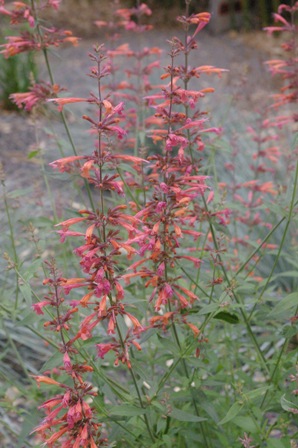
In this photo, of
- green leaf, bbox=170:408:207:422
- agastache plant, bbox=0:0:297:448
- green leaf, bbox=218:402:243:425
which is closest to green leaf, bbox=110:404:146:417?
agastache plant, bbox=0:0:297:448

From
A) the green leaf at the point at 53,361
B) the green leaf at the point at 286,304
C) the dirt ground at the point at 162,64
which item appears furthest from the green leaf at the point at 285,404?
the dirt ground at the point at 162,64

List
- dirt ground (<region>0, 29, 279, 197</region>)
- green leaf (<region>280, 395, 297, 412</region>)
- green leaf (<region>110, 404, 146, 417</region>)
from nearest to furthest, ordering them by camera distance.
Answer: green leaf (<region>280, 395, 297, 412</region>) → green leaf (<region>110, 404, 146, 417</region>) → dirt ground (<region>0, 29, 279, 197</region>)

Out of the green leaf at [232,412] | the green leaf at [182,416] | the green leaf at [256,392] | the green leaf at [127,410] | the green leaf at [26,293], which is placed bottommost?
the green leaf at [182,416]

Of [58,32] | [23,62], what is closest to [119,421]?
[58,32]

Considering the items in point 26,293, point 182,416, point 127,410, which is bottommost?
point 182,416

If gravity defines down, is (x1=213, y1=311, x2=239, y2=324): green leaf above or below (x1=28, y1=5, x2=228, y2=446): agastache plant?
below

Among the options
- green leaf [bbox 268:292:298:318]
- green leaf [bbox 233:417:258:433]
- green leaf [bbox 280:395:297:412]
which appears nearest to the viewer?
green leaf [bbox 280:395:297:412]

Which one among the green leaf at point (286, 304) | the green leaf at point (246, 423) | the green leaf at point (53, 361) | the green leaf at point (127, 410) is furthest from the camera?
the green leaf at point (246, 423)

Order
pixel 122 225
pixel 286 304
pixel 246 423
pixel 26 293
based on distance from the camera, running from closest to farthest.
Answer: pixel 122 225 < pixel 26 293 < pixel 286 304 < pixel 246 423

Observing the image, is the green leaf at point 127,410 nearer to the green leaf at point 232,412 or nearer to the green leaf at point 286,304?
the green leaf at point 232,412

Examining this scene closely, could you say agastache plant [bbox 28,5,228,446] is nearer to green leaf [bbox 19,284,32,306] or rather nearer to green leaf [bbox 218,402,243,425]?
green leaf [bbox 19,284,32,306]

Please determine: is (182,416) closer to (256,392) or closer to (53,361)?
(256,392)

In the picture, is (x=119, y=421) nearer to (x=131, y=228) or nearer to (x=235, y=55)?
(x=131, y=228)

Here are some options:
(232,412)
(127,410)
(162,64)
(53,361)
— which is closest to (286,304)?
(232,412)
